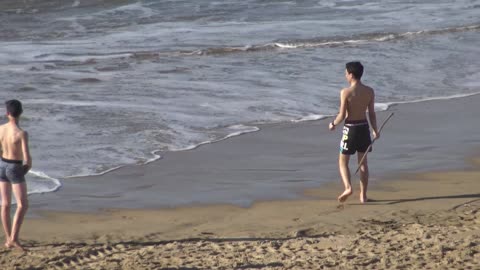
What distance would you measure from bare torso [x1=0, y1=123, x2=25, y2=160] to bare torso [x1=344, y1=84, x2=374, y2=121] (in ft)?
9.89

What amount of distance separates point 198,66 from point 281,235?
1135 centimetres

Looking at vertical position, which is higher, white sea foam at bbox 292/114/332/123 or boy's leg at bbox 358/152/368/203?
boy's leg at bbox 358/152/368/203

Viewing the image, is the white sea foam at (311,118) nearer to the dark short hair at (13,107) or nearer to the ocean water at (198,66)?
the ocean water at (198,66)

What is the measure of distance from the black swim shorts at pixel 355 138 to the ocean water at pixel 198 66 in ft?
9.04

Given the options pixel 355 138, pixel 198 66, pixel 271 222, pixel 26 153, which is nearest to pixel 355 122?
pixel 355 138

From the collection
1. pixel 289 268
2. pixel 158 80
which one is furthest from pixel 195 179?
pixel 158 80

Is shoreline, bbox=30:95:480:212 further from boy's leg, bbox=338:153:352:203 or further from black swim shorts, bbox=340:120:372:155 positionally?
black swim shorts, bbox=340:120:372:155

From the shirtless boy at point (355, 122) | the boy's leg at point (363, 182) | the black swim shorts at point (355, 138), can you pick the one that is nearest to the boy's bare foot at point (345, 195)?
the shirtless boy at point (355, 122)

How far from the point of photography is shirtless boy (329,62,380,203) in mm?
9523

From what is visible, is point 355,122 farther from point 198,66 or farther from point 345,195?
point 198,66

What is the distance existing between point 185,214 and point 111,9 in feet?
84.0

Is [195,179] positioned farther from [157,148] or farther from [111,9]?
[111,9]

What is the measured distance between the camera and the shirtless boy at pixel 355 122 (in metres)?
9.52

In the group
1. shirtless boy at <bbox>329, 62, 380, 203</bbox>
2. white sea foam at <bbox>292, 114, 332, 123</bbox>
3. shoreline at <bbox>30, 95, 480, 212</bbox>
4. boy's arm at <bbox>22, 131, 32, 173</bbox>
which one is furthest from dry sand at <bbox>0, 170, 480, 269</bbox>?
white sea foam at <bbox>292, 114, 332, 123</bbox>
